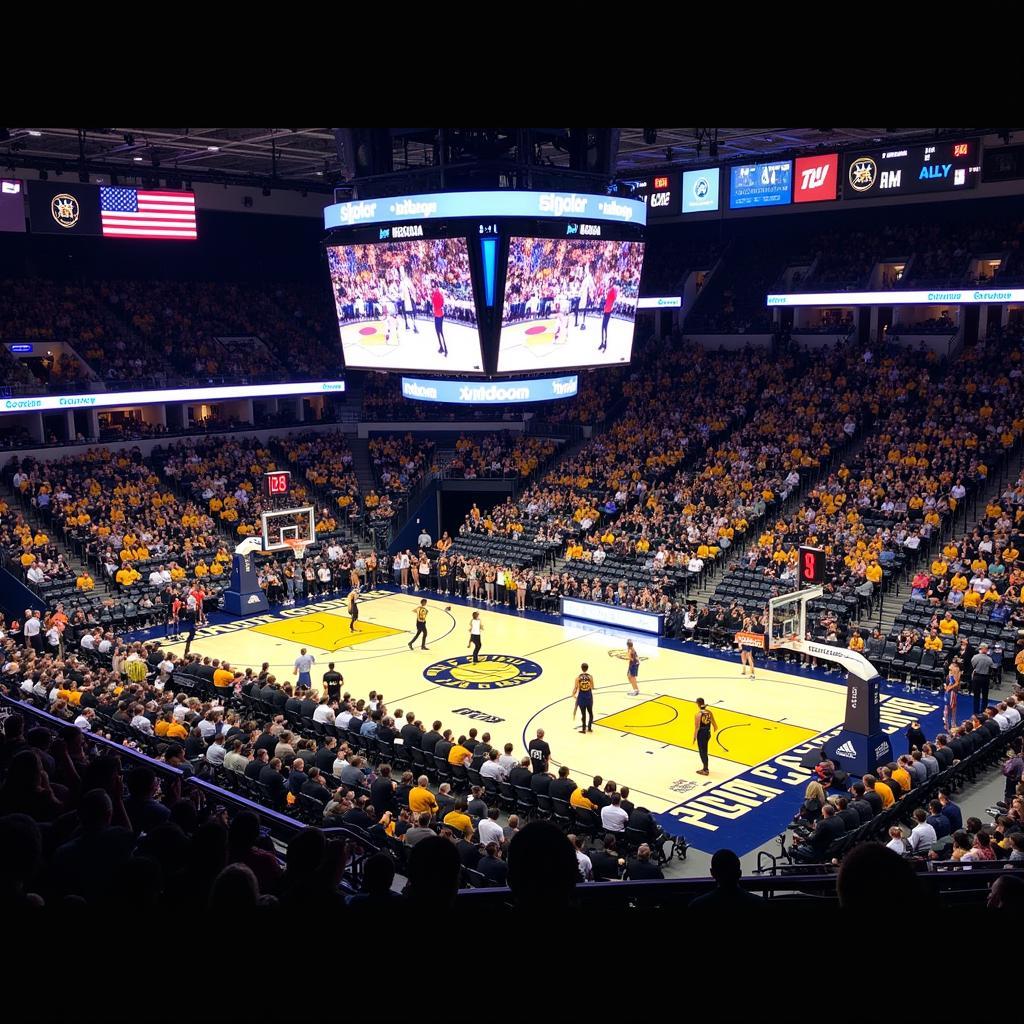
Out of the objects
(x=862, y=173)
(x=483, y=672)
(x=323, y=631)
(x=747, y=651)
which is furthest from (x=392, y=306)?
(x=862, y=173)

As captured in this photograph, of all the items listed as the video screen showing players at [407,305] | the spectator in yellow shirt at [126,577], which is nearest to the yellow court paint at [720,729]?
the video screen showing players at [407,305]

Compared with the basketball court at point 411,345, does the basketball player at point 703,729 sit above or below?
below

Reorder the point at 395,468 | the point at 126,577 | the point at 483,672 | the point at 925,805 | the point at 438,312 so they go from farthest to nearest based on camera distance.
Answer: the point at 395,468 → the point at 126,577 → the point at 483,672 → the point at 438,312 → the point at 925,805

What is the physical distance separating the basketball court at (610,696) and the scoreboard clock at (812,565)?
10.4ft

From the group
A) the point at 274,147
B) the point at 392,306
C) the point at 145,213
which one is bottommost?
the point at 392,306

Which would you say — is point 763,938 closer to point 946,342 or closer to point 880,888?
point 880,888

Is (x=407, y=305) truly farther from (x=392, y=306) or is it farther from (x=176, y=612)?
(x=176, y=612)

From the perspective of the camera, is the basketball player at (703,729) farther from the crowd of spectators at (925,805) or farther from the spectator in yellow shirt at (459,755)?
the spectator in yellow shirt at (459,755)

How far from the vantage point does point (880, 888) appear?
3398 millimetres

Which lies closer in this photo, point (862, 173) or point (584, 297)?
point (584, 297)

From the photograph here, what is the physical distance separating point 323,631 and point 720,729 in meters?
12.4

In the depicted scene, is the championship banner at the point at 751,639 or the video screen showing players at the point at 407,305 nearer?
the video screen showing players at the point at 407,305

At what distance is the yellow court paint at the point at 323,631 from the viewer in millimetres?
27328

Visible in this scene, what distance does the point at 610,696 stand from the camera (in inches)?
874
